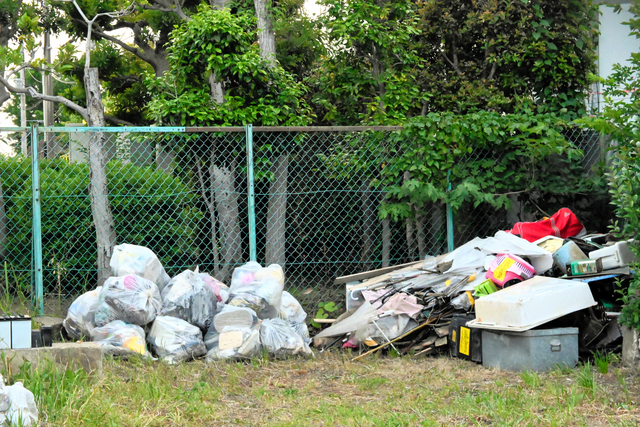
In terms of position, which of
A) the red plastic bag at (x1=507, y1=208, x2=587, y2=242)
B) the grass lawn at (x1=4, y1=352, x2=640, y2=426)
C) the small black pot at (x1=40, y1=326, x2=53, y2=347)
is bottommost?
the grass lawn at (x1=4, y1=352, x2=640, y2=426)

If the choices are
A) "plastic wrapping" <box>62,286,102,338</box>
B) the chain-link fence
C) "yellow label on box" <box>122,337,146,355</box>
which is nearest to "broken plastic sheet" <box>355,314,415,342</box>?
the chain-link fence

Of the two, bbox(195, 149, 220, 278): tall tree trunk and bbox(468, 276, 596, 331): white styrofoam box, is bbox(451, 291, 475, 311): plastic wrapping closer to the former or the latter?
bbox(468, 276, 596, 331): white styrofoam box

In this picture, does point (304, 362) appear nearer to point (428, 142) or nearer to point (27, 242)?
point (428, 142)

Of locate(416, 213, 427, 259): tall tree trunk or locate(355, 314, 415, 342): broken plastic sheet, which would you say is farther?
locate(416, 213, 427, 259): tall tree trunk

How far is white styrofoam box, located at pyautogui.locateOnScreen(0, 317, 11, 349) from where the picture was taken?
398 cm

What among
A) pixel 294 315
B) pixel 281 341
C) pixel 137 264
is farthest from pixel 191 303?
pixel 294 315

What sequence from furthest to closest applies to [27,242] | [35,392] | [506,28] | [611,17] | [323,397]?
[611,17] → [506,28] → [27,242] → [323,397] → [35,392]

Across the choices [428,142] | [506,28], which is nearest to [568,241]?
[428,142]

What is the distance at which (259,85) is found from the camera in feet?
21.2

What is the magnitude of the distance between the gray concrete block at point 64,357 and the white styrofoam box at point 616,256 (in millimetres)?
3679

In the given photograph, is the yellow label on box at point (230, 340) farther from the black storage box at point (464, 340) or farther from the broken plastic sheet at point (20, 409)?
the broken plastic sheet at point (20, 409)

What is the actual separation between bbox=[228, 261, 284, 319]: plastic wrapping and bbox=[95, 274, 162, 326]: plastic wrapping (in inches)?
26.5

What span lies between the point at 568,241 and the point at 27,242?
5274 millimetres

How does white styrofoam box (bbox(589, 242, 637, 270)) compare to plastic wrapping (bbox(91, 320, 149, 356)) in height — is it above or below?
above
